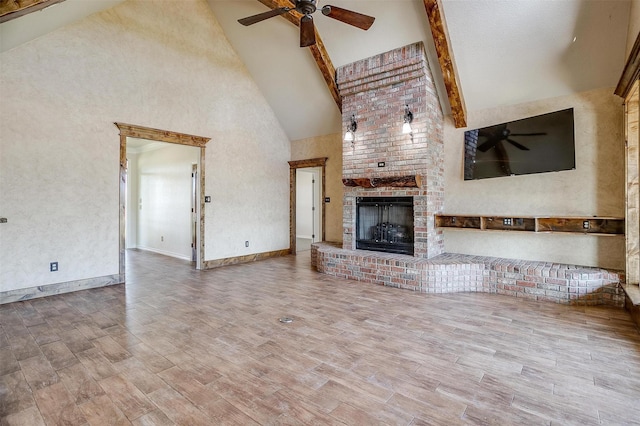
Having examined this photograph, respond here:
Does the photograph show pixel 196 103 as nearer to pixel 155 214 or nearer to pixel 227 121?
pixel 227 121

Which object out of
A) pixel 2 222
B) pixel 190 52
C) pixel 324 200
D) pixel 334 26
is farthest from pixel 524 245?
pixel 2 222

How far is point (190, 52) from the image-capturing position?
5500 millimetres

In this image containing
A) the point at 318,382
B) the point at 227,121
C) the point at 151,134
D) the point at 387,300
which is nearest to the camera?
the point at 318,382

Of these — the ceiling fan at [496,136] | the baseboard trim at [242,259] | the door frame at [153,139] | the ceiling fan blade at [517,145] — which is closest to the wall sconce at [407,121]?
the ceiling fan at [496,136]

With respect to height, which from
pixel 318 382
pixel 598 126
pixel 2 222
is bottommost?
pixel 318 382

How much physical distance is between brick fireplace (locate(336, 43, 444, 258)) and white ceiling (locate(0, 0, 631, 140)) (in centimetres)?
24

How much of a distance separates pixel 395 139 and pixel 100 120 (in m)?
4.41

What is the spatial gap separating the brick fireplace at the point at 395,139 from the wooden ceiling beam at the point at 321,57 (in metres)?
0.16

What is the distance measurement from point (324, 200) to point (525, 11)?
450 centimetres

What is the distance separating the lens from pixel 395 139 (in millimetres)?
4973

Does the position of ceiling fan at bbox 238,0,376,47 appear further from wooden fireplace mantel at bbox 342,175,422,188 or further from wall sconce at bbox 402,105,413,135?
wooden fireplace mantel at bbox 342,175,422,188

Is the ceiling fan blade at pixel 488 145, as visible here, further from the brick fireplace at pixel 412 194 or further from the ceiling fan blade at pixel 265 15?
the ceiling fan blade at pixel 265 15

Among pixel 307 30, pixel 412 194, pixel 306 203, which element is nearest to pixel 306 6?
pixel 307 30

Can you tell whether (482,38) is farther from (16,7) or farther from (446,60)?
(16,7)
